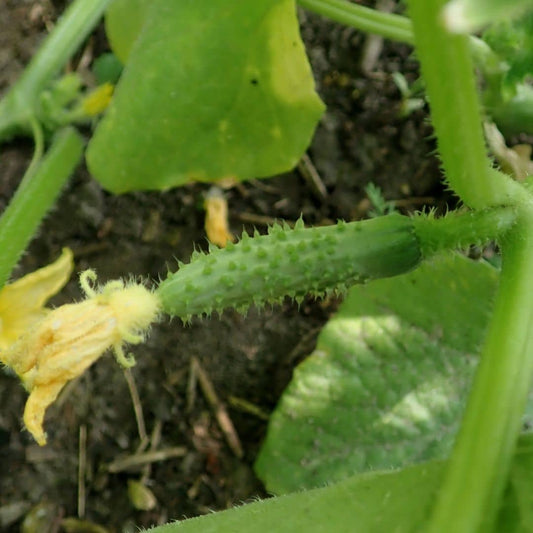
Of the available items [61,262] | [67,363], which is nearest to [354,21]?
→ [61,262]

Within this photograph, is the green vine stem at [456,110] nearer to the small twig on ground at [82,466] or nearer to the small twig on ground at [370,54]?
the small twig on ground at [370,54]

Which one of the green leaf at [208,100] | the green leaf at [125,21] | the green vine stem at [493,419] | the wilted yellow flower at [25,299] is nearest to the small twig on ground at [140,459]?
the wilted yellow flower at [25,299]

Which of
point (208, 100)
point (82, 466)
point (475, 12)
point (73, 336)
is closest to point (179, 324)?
point (82, 466)

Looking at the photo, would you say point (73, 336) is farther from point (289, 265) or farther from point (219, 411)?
point (219, 411)

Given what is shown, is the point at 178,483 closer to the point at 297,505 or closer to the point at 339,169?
the point at 339,169

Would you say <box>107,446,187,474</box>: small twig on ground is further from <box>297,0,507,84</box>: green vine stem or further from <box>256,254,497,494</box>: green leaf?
<box>297,0,507,84</box>: green vine stem

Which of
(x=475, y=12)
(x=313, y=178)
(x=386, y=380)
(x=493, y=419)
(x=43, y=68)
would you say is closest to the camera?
(x=475, y=12)

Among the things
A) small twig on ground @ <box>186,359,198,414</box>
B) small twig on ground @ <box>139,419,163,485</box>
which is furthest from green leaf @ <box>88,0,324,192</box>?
small twig on ground @ <box>139,419,163,485</box>

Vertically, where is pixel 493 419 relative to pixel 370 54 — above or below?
above
